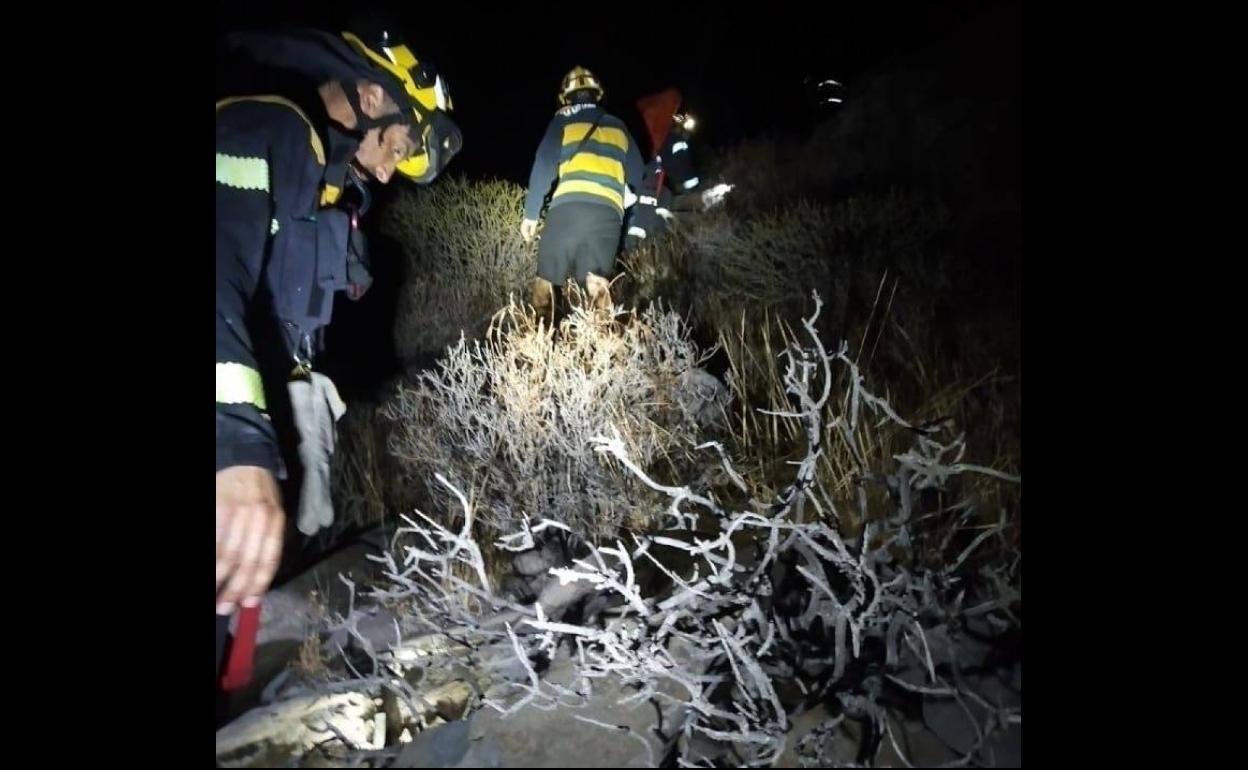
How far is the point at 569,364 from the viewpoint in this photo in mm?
2668

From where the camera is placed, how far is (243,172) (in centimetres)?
189

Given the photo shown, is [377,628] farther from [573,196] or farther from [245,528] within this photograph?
[573,196]

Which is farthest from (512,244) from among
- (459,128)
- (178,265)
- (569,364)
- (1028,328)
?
(1028,328)

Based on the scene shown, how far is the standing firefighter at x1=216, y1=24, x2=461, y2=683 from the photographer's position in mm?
1755

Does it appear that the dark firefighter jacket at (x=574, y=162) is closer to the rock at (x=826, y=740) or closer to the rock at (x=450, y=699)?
the rock at (x=450, y=699)

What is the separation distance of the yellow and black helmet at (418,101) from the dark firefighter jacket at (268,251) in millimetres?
298

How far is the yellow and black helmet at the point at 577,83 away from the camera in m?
3.05

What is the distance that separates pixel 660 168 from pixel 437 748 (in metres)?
2.92

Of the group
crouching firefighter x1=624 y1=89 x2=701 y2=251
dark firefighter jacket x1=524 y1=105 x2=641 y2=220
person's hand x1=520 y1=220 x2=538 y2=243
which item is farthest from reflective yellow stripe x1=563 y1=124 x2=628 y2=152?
person's hand x1=520 y1=220 x2=538 y2=243

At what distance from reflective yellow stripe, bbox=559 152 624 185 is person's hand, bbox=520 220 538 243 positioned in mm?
240

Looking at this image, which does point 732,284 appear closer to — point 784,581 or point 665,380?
point 665,380

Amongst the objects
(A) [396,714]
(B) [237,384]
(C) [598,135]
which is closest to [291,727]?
(A) [396,714]

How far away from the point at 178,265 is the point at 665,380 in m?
1.64

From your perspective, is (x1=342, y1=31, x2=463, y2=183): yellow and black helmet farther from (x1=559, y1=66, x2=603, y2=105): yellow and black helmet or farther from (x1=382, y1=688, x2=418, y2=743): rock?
(x1=382, y1=688, x2=418, y2=743): rock
